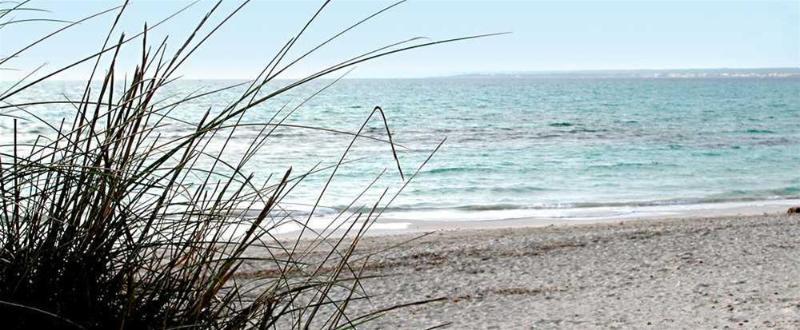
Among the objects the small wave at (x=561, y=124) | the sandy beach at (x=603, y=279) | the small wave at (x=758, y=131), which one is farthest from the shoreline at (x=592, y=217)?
the small wave at (x=561, y=124)

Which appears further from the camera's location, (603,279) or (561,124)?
(561,124)

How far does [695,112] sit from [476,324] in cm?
5584

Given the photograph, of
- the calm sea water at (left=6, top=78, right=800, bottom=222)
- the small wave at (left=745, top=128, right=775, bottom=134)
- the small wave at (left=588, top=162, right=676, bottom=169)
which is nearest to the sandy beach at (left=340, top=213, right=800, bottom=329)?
the calm sea water at (left=6, top=78, right=800, bottom=222)

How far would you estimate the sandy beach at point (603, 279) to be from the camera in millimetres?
6059

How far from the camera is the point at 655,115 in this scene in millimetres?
55219

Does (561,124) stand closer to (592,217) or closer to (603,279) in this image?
(592,217)

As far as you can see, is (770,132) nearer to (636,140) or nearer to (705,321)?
(636,140)

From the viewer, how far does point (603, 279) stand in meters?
7.67

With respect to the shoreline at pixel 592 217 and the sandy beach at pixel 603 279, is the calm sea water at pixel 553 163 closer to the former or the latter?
the shoreline at pixel 592 217

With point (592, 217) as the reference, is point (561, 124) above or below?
below

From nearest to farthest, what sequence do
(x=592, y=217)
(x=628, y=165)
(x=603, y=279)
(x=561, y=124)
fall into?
(x=603, y=279) → (x=592, y=217) → (x=628, y=165) → (x=561, y=124)

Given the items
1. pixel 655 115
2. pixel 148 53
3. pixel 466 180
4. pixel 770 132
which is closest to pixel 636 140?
pixel 770 132

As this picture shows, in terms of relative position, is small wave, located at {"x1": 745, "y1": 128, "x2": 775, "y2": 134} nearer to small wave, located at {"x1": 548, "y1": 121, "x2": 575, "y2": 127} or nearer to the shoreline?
small wave, located at {"x1": 548, "y1": 121, "x2": 575, "y2": 127}

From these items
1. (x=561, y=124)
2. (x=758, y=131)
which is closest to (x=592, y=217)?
(x=758, y=131)
